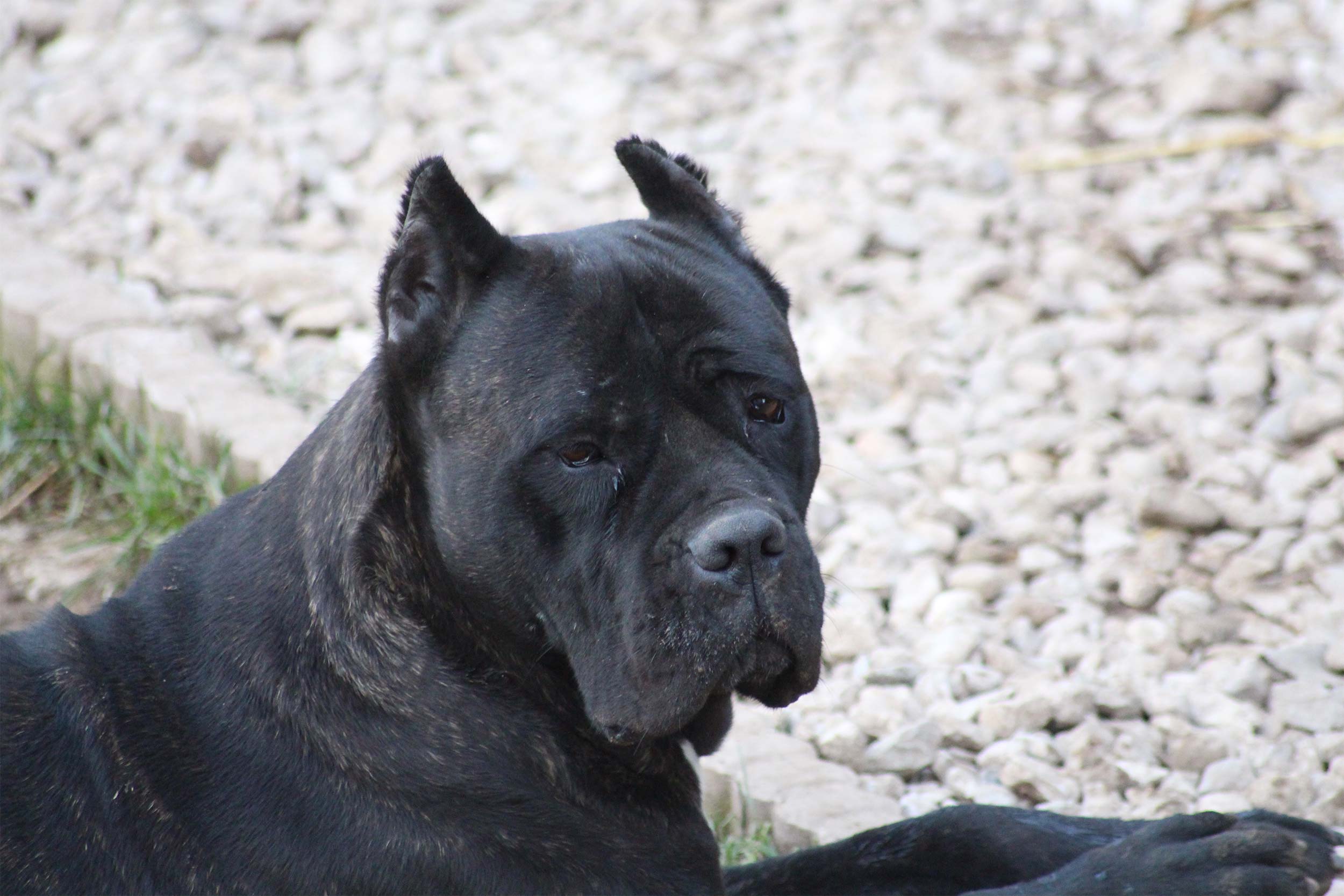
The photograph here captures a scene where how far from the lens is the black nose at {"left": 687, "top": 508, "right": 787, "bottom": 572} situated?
111 inches

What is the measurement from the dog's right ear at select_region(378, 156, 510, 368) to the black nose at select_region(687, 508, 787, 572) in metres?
0.68

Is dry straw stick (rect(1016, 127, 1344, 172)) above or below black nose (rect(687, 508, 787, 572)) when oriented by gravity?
below

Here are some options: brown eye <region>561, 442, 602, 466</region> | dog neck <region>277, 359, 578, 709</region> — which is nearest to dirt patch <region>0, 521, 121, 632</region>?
dog neck <region>277, 359, 578, 709</region>

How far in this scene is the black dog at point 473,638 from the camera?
2.82m

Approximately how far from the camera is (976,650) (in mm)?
4605

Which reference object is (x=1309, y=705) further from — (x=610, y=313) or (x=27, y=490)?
(x=27, y=490)

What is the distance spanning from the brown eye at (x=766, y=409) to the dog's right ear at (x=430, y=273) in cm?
60

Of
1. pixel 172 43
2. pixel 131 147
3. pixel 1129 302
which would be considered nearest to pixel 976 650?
pixel 1129 302

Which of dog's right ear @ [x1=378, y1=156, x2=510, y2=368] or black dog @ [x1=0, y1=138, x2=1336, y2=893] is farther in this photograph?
dog's right ear @ [x1=378, y1=156, x2=510, y2=368]

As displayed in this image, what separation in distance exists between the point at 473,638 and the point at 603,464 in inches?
16.8

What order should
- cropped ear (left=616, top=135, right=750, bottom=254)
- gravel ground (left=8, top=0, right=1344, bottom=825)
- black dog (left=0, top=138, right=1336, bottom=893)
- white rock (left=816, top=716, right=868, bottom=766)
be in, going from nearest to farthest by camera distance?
1. black dog (left=0, top=138, right=1336, bottom=893)
2. cropped ear (left=616, top=135, right=750, bottom=254)
3. white rock (left=816, top=716, right=868, bottom=766)
4. gravel ground (left=8, top=0, right=1344, bottom=825)

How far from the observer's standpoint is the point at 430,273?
10.0ft

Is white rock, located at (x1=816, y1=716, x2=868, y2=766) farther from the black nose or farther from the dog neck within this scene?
the black nose

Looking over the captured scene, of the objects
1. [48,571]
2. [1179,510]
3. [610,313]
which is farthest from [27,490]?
[1179,510]
